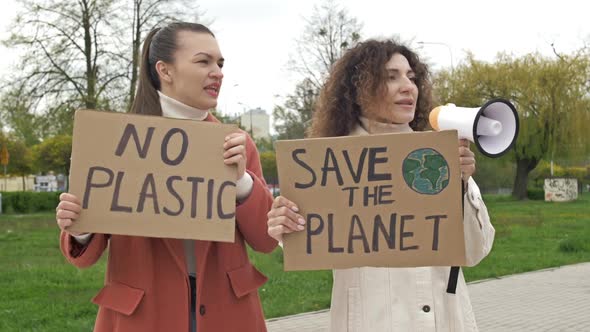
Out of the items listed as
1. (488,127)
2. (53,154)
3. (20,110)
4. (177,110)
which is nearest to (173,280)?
(177,110)

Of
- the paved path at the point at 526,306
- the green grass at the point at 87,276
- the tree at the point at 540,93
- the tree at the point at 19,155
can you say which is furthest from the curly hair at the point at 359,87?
the tree at the point at 19,155

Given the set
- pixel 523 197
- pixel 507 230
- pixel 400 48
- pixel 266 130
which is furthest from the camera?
pixel 266 130

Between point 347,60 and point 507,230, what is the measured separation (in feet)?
47.6

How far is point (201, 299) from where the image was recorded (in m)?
2.27

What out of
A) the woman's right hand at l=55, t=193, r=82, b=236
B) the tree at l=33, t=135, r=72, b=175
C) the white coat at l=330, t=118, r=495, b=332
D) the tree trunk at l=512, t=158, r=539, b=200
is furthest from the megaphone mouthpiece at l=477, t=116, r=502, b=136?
the tree trunk at l=512, t=158, r=539, b=200

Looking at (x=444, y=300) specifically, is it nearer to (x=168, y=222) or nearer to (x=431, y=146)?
(x=431, y=146)

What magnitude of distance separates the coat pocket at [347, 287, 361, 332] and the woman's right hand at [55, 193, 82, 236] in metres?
0.92

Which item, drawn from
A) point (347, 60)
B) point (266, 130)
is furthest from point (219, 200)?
point (266, 130)

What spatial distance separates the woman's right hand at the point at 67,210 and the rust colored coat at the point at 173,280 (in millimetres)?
106

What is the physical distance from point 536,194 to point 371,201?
125 feet

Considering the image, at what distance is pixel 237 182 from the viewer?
2.34m

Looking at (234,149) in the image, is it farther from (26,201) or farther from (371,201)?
(26,201)

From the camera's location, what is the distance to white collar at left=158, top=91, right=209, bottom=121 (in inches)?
96.7

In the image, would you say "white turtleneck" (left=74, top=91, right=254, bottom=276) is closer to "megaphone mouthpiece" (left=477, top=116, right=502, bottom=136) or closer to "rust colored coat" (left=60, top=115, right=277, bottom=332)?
"rust colored coat" (left=60, top=115, right=277, bottom=332)
